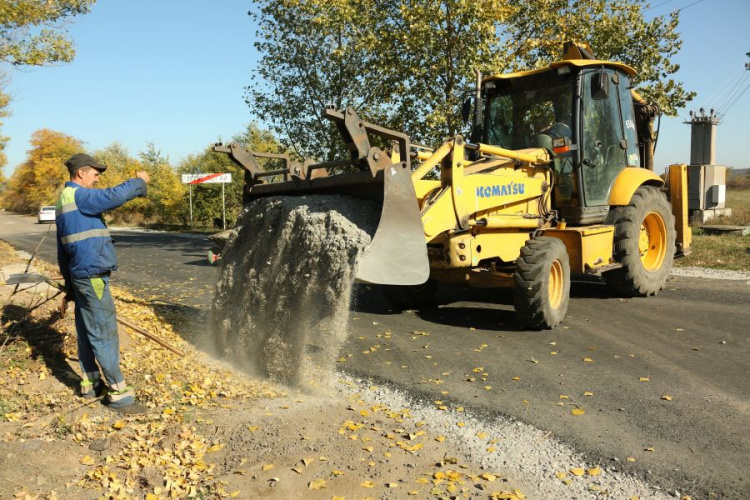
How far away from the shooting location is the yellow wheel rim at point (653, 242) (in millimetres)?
9156

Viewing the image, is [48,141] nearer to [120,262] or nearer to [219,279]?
[120,262]

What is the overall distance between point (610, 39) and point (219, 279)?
10826mm

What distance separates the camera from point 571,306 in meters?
8.26

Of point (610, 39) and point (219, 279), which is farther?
point (610, 39)

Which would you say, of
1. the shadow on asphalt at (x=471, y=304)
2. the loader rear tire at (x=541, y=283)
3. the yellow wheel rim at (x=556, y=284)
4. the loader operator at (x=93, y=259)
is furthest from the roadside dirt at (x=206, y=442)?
the yellow wheel rim at (x=556, y=284)

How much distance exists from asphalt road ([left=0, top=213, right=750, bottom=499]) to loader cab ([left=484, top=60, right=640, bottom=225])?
1576mm

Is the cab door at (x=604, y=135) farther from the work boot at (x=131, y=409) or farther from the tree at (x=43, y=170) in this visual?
the tree at (x=43, y=170)

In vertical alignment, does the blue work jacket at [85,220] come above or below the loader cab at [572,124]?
below

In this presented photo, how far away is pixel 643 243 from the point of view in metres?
9.17

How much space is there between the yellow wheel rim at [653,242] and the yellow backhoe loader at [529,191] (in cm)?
2

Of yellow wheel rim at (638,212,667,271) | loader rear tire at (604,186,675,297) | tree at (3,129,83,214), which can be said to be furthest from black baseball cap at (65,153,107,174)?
tree at (3,129,83,214)

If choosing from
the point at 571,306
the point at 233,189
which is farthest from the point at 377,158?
the point at 233,189

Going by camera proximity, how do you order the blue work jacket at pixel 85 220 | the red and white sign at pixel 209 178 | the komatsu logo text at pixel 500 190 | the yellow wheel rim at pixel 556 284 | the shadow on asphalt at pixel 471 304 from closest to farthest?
the blue work jacket at pixel 85 220 < the komatsu logo text at pixel 500 190 < the yellow wheel rim at pixel 556 284 < the shadow on asphalt at pixel 471 304 < the red and white sign at pixel 209 178

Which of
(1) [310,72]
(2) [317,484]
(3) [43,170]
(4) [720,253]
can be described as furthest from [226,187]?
(3) [43,170]
